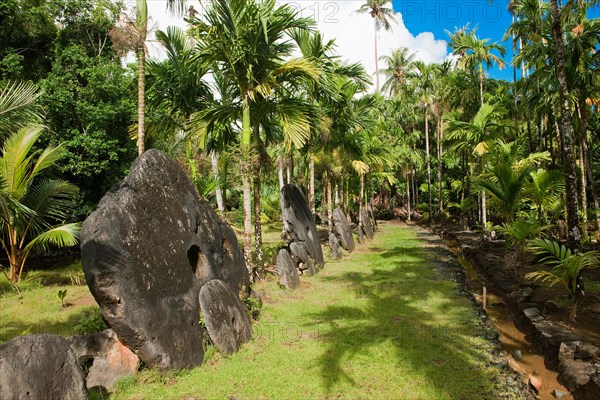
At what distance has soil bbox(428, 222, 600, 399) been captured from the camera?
593 centimetres

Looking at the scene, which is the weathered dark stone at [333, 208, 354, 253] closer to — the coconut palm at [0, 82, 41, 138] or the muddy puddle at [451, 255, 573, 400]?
the muddy puddle at [451, 255, 573, 400]

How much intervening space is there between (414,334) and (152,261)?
4418 millimetres

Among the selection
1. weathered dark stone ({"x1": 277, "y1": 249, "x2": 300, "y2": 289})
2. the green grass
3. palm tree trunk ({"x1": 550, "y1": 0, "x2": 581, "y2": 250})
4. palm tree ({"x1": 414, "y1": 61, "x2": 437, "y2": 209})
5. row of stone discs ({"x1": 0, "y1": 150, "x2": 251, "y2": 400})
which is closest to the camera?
row of stone discs ({"x1": 0, "y1": 150, "x2": 251, "y2": 400})

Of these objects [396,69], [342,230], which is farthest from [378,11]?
[342,230]

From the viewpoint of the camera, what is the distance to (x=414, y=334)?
6.66 metres

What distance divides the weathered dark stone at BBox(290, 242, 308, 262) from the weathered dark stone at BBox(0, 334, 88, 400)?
7.90m

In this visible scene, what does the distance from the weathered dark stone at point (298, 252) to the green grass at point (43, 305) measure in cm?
522

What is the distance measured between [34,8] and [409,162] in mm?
26500

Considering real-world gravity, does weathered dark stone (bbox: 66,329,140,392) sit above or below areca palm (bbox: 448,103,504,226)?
below

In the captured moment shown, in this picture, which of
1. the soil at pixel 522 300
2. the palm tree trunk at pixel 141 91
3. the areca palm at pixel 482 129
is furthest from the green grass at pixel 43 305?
the areca palm at pixel 482 129

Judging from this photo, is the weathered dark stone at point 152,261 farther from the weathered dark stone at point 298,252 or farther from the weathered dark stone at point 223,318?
the weathered dark stone at point 298,252

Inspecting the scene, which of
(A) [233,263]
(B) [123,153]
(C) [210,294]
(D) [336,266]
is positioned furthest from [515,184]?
(B) [123,153]

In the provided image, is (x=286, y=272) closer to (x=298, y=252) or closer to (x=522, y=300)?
(x=298, y=252)

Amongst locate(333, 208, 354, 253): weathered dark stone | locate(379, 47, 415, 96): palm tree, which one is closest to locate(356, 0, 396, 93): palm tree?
locate(379, 47, 415, 96): palm tree
